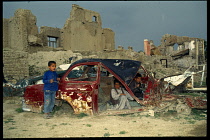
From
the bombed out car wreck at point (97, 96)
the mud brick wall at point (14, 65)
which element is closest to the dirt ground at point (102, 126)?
the bombed out car wreck at point (97, 96)

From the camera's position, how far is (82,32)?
82.6 feet

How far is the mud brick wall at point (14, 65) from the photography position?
873 cm

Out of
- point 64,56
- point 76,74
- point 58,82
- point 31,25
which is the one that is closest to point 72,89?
point 58,82

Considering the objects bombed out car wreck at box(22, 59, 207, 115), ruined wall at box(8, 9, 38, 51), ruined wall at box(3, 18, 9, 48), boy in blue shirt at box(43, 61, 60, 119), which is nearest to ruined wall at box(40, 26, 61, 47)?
ruined wall at box(8, 9, 38, 51)

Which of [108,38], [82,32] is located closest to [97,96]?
[82,32]

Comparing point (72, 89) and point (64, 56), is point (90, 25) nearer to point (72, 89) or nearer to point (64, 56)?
point (64, 56)

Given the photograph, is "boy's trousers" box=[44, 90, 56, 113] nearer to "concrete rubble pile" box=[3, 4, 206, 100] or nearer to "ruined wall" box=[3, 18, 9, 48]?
"concrete rubble pile" box=[3, 4, 206, 100]

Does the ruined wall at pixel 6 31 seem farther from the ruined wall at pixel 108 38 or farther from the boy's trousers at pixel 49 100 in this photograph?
the boy's trousers at pixel 49 100

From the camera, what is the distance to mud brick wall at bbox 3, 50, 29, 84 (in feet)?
28.6

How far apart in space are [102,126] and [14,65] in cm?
683

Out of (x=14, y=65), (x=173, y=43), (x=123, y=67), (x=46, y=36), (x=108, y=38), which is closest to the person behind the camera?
(x=123, y=67)

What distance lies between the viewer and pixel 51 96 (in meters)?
4.73

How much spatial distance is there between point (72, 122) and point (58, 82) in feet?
4.01

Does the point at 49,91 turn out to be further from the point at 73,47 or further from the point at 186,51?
the point at 186,51
